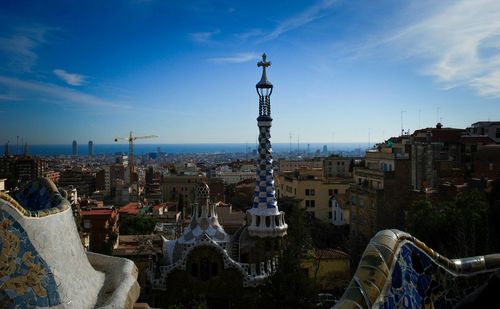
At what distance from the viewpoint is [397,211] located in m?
24.2

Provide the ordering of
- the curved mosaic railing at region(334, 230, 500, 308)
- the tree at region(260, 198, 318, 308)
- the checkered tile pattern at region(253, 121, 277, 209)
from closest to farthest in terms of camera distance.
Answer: the curved mosaic railing at region(334, 230, 500, 308) < the tree at region(260, 198, 318, 308) < the checkered tile pattern at region(253, 121, 277, 209)

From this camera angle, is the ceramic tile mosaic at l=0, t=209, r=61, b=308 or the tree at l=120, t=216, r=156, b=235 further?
the tree at l=120, t=216, r=156, b=235

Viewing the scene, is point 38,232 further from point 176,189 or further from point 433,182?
point 176,189

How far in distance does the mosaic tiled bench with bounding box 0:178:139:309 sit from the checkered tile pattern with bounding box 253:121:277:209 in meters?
9.17

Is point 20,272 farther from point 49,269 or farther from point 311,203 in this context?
point 311,203

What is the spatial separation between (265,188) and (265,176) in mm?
399

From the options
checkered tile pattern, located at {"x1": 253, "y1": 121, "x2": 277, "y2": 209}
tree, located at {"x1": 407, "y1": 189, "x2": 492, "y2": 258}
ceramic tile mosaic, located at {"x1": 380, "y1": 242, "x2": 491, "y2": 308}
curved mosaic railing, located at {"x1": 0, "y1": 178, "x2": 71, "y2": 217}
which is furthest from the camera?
checkered tile pattern, located at {"x1": 253, "y1": 121, "x2": 277, "y2": 209}

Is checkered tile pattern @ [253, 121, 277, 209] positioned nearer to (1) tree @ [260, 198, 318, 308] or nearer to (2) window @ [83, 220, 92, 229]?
(1) tree @ [260, 198, 318, 308]

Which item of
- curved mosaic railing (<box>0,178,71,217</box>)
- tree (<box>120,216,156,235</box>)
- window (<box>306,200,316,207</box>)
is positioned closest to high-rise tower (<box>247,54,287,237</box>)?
curved mosaic railing (<box>0,178,71,217</box>)

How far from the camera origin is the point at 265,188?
49.0ft

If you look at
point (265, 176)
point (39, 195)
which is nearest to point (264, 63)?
point (265, 176)

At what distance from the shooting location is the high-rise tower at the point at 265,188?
14508 mm

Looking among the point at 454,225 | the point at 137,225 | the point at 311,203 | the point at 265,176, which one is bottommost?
the point at 137,225

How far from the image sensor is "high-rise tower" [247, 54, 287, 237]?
1451cm
